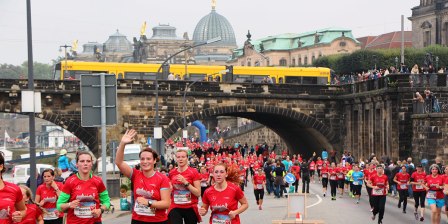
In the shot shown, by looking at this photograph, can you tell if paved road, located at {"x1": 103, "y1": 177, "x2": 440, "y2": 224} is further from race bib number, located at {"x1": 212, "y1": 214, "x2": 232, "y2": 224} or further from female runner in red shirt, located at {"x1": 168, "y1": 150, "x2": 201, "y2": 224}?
race bib number, located at {"x1": 212, "y1": 214, "x2": 232, "y2": 224}

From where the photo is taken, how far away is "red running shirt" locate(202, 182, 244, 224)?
1333cm

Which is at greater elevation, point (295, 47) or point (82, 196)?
point (295, 47)

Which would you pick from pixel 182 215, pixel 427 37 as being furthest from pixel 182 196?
pixel 427 37

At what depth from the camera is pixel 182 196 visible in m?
14.6

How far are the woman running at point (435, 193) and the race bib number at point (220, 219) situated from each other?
9.24 meters

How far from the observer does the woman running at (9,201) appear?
1062 centimetres

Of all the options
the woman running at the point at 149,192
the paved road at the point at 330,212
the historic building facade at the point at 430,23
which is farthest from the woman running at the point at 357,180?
the historic building facade at the point at 430,23

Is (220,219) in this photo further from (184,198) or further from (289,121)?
(289,121)

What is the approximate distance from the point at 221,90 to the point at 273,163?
A: 20.5 m

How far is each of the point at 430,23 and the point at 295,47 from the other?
37876 mm

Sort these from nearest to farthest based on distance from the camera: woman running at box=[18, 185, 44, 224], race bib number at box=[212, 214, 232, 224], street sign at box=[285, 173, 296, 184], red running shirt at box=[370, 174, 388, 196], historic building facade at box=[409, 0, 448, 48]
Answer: woman running at box=[18, 185, 44, 224] → race bib number at box=[212, 214, 232, 224] → red running shirt at box=[370, 174, 388, 196] → street sign at box=[285, 173, 296, 184] → historic building facade at box=[409, 0, 448, 48]

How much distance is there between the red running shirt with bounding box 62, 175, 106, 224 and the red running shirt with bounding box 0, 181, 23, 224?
1.16 meters

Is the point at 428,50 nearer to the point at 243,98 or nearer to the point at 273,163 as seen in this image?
the point at 243,98

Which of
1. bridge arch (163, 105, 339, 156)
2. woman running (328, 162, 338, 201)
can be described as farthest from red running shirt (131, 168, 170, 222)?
bridge arch (163, 105, 339, 156)
